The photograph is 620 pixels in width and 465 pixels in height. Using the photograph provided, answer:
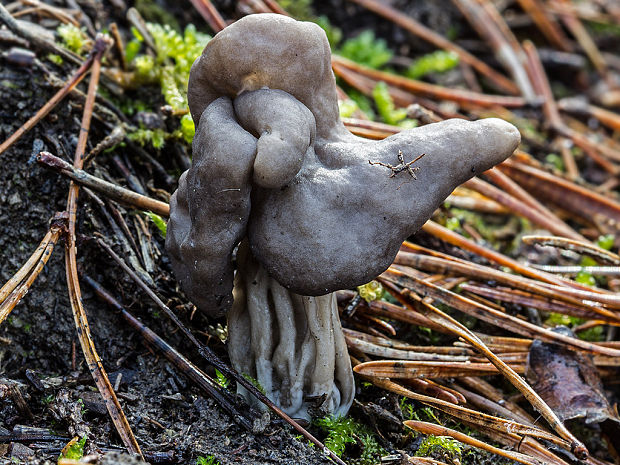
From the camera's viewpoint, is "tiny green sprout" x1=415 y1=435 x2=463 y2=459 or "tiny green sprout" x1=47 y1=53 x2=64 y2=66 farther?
"tiny green sprout" x1=47 y1=53 x2=64 y2=66

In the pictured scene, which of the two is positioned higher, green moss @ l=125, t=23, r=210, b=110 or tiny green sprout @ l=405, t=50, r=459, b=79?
green moss @ l=125, t=23, r=210, b=110

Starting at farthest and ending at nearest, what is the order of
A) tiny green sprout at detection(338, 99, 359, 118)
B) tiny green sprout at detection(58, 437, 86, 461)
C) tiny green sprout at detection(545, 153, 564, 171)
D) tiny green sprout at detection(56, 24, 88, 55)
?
tiny green sprout at detection(545, 153, 564, 171) < tiny green sprout at detection(338, 99, 359, 118) < tiny green sprout at detection(56, 24, 88, 55) < tiny green sprout at detection(58, 437, 86, 461)

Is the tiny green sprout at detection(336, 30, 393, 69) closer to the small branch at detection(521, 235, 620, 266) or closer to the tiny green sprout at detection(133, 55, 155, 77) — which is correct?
the tiny green sprout at detection(133, 55, 155, 77)

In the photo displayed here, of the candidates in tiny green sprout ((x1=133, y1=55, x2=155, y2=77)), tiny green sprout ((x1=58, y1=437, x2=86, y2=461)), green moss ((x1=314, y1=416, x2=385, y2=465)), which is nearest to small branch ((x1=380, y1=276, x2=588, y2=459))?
green moss ((x1=314, y1=416, x2=385, y2=465))

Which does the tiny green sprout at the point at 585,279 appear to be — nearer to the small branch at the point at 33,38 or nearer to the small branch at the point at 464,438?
the small branch at the point at 464,438

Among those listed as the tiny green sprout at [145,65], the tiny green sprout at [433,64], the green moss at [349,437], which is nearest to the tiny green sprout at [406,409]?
the green moss at [349,437]

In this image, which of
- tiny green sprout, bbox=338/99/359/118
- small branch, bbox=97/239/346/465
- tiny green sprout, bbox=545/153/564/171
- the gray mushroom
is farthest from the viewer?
tiny green sprout, bbox=545/153/564/171

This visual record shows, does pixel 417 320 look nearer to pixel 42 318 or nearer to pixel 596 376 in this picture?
pixel 596 376
